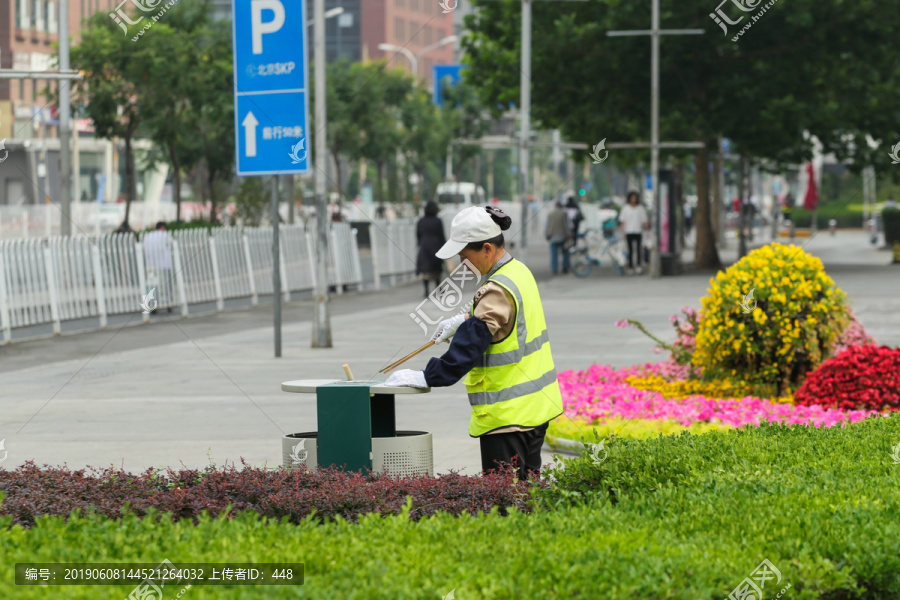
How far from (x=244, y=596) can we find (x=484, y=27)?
31.5 m

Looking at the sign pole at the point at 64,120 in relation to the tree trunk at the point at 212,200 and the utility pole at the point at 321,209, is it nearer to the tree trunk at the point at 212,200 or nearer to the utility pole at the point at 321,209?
the tree trunk at the point at 212,200

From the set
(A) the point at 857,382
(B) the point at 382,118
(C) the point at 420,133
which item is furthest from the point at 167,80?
(C) the point at 420,133

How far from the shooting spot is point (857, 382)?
30.7ft

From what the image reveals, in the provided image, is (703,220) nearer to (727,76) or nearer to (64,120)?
(727,76)

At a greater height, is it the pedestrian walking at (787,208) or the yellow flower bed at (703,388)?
the pedestrian walking at (787,208)

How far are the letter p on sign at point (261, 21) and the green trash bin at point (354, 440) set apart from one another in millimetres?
8582

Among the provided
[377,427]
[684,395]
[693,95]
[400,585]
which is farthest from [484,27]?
[400,585]

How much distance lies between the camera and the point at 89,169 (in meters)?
63.8

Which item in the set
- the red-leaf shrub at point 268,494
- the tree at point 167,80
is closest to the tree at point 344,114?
the tree at point 167,80

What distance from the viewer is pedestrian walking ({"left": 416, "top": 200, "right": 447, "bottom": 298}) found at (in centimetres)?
2294

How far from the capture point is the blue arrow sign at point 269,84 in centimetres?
1359

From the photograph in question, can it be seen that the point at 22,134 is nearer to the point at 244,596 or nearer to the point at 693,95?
the point at 693,95

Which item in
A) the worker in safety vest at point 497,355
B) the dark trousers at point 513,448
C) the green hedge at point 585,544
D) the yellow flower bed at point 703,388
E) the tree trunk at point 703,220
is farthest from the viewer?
the tree trunk at point 703,220

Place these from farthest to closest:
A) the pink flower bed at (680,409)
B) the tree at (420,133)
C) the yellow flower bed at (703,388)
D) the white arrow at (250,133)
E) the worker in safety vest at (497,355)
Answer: the tree at (420,133) < the white arrow at (250,133) < the yellow flower bed at (703,388) < the pink flower bed at (680,409) < the worker in safety vest at (497,355)
